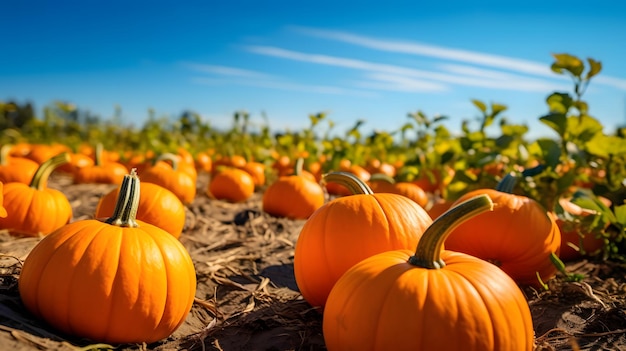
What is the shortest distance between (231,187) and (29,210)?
297 cm

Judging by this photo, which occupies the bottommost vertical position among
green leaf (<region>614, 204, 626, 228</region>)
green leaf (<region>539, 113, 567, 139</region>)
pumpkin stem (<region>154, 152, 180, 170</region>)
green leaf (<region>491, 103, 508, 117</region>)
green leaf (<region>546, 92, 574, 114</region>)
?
pumpkin stem (<region>154, 152, 180, 170</region>)

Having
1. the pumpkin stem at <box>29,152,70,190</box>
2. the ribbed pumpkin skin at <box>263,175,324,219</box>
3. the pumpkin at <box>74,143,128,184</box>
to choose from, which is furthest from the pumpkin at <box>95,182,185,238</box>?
the pumpkin at <box>74,143,128,184</box>

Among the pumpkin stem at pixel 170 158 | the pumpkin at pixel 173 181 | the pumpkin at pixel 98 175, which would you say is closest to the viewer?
the pumpkin at pixel 173 181

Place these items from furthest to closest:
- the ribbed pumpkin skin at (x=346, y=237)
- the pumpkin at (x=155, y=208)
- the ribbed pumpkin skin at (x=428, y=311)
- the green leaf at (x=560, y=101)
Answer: the green leaf at (x=560, y=101), the pumpkin at (x=155, y=208), the ribbed pumpkin skin at (x=346, y=237), the ribbed pumpkin skin at (x=428, y=311)

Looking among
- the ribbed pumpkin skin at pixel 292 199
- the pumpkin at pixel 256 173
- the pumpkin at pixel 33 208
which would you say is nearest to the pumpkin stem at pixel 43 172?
the pumpkin at pixel 33 208

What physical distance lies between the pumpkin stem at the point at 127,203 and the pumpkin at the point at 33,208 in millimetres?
1397

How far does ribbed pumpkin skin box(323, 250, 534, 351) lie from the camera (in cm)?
176

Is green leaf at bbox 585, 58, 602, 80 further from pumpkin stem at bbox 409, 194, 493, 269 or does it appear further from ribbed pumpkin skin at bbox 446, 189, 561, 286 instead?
pumpkin stem at bbox 409, 194, 493, 269

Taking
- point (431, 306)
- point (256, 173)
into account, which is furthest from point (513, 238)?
point (256, 173)

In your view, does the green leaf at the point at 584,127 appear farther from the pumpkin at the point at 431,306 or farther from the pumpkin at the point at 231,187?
the pumpkin at the point at 231,187

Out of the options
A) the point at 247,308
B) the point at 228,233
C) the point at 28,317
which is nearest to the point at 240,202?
the point at 228,233

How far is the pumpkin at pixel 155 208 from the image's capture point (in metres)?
3.65

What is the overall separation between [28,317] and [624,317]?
276cm

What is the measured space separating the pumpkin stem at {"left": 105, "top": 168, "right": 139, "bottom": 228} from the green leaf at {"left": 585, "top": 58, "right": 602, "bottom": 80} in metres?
3.41
